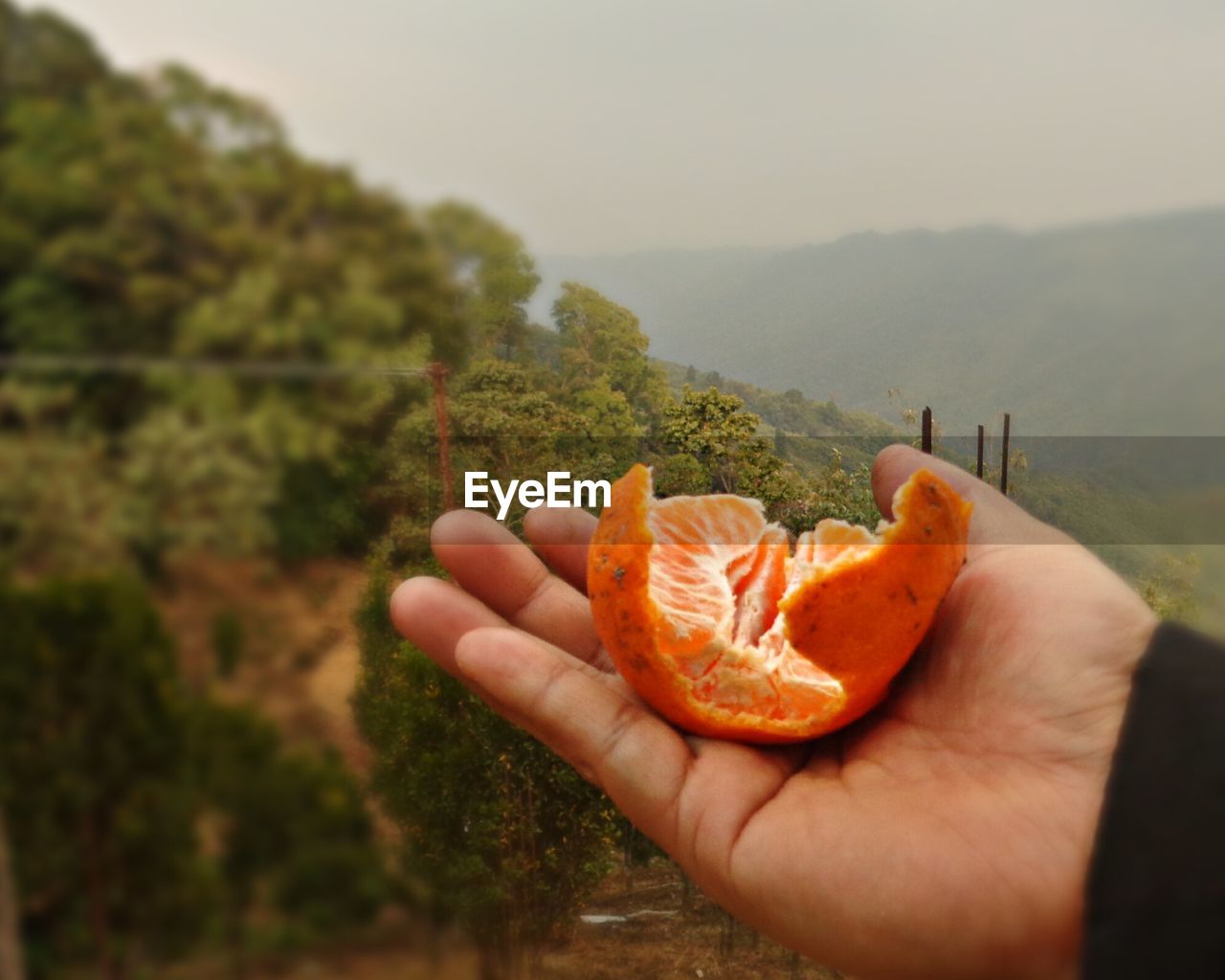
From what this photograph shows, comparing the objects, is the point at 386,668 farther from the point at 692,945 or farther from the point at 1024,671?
the point at 1024,671

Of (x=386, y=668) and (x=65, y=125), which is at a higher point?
(x=65, y=125)

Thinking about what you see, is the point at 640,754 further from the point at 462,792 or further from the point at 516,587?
the point at 462,792

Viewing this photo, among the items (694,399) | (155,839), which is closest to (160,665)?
(155,839)

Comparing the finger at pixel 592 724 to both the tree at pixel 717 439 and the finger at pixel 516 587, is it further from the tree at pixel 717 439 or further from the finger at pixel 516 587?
the tree at pixel 717 439

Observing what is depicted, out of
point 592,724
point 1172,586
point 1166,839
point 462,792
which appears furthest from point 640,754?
point 1172,586

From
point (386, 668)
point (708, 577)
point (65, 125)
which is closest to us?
point (708, 577)

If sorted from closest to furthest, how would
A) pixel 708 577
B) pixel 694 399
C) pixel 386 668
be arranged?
1. pixel 708 577
2. pixel 694 399
3. pixel 386 668
